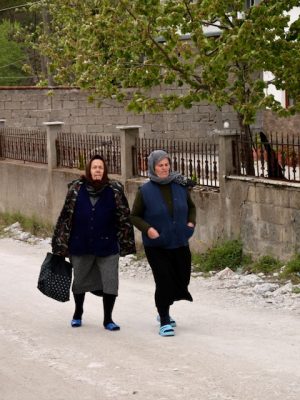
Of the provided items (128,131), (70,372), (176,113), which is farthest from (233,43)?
(176,113)

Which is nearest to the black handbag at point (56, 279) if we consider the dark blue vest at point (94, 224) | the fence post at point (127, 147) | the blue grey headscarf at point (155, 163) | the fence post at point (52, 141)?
the dark blue vest at point (94, 224)

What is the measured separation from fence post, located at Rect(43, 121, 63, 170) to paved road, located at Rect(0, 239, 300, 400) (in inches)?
265

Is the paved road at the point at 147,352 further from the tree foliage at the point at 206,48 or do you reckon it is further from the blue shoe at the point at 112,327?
the tree foliage at the point at 206,48

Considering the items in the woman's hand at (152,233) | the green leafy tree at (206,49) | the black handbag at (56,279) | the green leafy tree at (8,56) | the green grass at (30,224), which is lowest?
the green grass at (30,224)

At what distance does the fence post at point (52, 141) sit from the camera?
18.1 meters

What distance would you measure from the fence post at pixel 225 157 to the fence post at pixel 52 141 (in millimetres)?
5472

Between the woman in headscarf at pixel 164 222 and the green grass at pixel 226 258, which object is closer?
the woman in headscarf at pixel 164 222

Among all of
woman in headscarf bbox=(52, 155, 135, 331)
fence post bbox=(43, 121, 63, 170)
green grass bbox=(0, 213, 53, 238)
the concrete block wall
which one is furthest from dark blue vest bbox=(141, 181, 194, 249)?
the concrete block wall

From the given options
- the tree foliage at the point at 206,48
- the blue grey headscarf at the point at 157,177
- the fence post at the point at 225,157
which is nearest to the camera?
the blue grey headscarf at the point at 157,177

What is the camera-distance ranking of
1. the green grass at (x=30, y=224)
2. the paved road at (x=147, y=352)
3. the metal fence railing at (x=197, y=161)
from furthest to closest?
the green grass at (x=30, y=224)
the metal fence railing at (x=197, y=161)
the paved road at (x=147, y=352)

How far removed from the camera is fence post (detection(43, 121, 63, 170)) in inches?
713

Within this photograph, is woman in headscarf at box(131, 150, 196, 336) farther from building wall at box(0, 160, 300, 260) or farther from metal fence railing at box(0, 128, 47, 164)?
metal fence railing at box(0, 128, 47, 164)

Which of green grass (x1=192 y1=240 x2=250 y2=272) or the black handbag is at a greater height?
the black handbag

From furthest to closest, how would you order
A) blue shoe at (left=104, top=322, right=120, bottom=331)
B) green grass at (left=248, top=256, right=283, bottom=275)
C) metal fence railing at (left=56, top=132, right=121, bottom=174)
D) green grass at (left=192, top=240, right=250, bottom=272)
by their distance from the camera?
metal fence railing at (left=56, top=132, right=121, bottom=174), green grass at (left=192, top=240, right=250, bottom=272), green grass at (left=248, top=256, right=283, bottom=275), blue shoe at (left=104, top=322, right=120, bottom=331)
